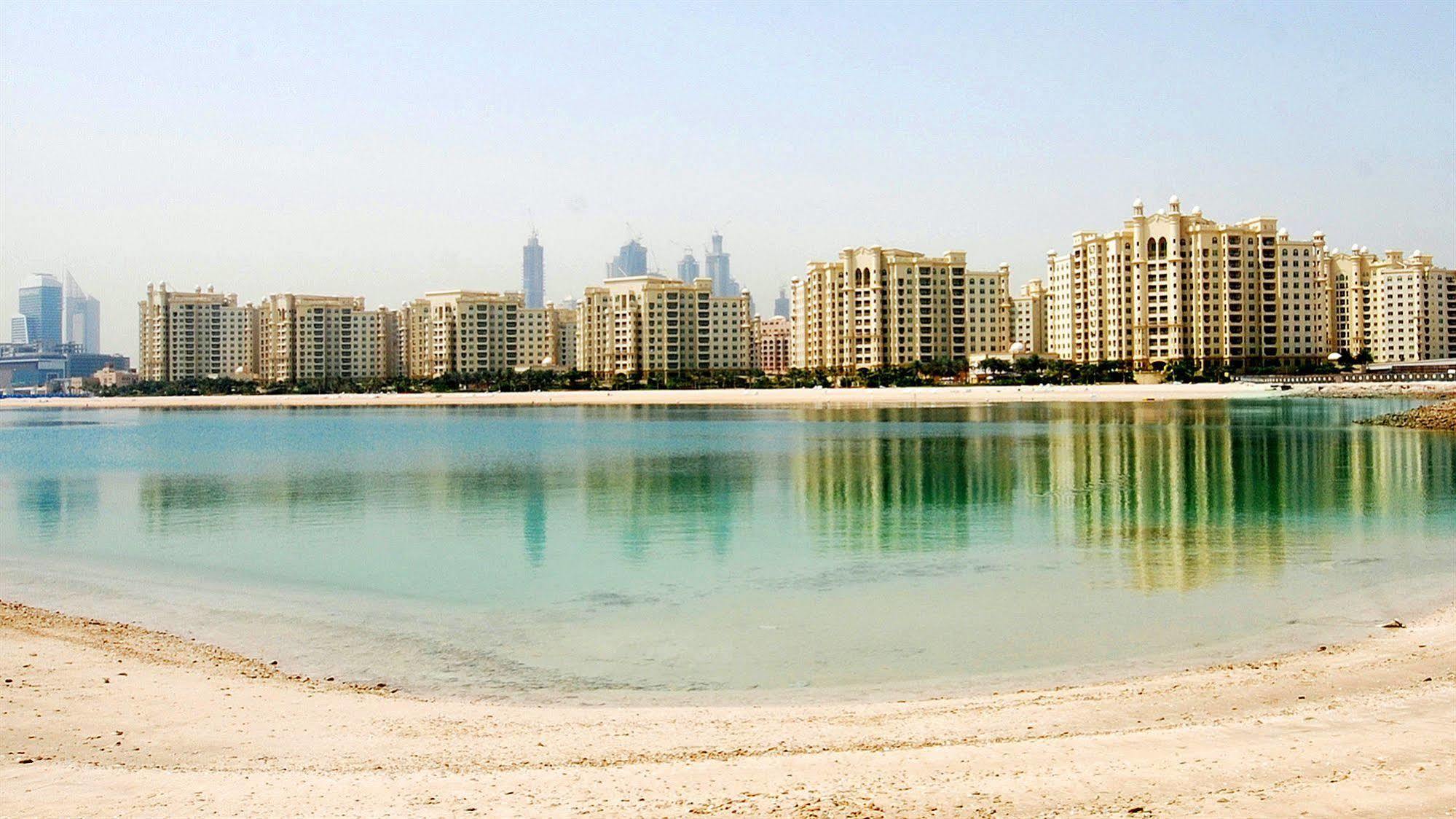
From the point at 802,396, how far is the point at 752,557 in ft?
391

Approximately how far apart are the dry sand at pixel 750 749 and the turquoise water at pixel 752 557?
1786mm

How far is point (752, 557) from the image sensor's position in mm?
23453

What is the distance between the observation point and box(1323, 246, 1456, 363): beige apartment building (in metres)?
152

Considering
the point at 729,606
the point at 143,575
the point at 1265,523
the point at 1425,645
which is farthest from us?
the point at 1265,523

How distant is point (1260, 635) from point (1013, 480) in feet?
74.5

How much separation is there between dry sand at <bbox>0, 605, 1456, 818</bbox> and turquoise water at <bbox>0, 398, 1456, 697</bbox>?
1786 millimetres

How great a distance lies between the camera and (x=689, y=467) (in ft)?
151

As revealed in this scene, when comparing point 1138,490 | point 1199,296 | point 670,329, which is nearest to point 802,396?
point 670,329

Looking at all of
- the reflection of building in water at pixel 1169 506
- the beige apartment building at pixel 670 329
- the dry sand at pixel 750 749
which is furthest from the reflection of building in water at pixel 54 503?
the beige apartment building at pixel 670 329

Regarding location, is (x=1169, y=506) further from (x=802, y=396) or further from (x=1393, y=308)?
(x=1393, y=308)

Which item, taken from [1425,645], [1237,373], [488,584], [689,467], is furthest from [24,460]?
[1237,373]

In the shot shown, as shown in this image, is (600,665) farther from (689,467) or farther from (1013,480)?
(689,467)

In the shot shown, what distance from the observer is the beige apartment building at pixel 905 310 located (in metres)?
160

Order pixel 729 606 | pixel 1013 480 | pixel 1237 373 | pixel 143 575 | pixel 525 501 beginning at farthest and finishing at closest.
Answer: pixel 1237 373 < pixel 1013 480 < pixel 525 501 < pixel 143 575 < pixel 729 606
